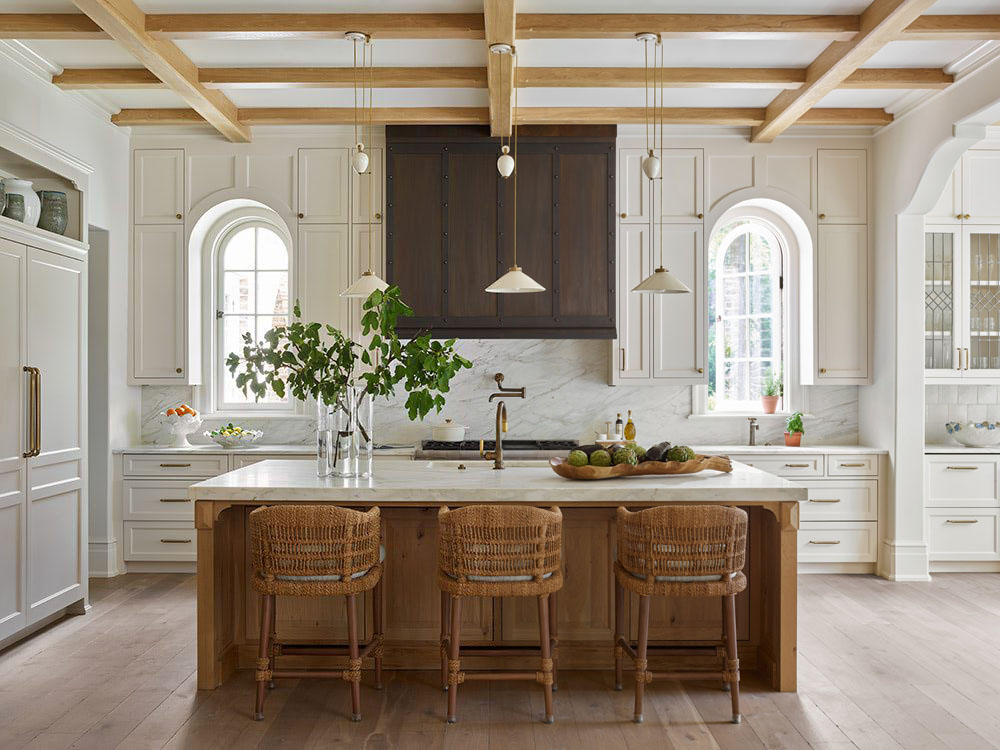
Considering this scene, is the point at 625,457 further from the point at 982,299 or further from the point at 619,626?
the point at 982,299

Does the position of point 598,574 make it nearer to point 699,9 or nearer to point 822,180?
point 699,9

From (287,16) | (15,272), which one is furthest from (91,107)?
(287,16)

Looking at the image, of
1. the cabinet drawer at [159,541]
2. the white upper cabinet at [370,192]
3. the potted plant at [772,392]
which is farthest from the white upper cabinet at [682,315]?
the cabinet drawer at [159,541]

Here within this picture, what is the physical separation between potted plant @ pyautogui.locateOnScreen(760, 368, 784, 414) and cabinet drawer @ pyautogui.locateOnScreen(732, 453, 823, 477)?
0.60m

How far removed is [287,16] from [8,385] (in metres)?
2.23

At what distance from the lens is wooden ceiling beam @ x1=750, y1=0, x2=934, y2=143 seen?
380 centimetres

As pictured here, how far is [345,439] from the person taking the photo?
387 centimetres

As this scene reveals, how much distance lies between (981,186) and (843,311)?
1230 millimetres

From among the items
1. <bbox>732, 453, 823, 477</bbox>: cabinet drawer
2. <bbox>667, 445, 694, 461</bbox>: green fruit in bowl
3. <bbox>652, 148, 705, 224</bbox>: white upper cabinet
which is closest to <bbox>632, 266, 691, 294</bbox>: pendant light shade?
<bbox>667, 445, 694, 461</bbox>: green fruit in bowl

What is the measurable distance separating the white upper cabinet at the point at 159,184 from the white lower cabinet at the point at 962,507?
5.40 metres

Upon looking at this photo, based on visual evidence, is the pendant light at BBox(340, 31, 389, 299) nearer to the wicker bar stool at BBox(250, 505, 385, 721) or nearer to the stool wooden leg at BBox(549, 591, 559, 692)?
the wicker bar stool at BBox(250, 505, 385, 721)

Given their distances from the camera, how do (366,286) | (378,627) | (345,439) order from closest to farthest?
1. (378,627)
2. (345,439)
3. (366,286)

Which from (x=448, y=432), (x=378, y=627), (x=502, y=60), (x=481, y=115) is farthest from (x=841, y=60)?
(x=378, y=627)

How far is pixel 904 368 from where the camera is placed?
18.7ft
